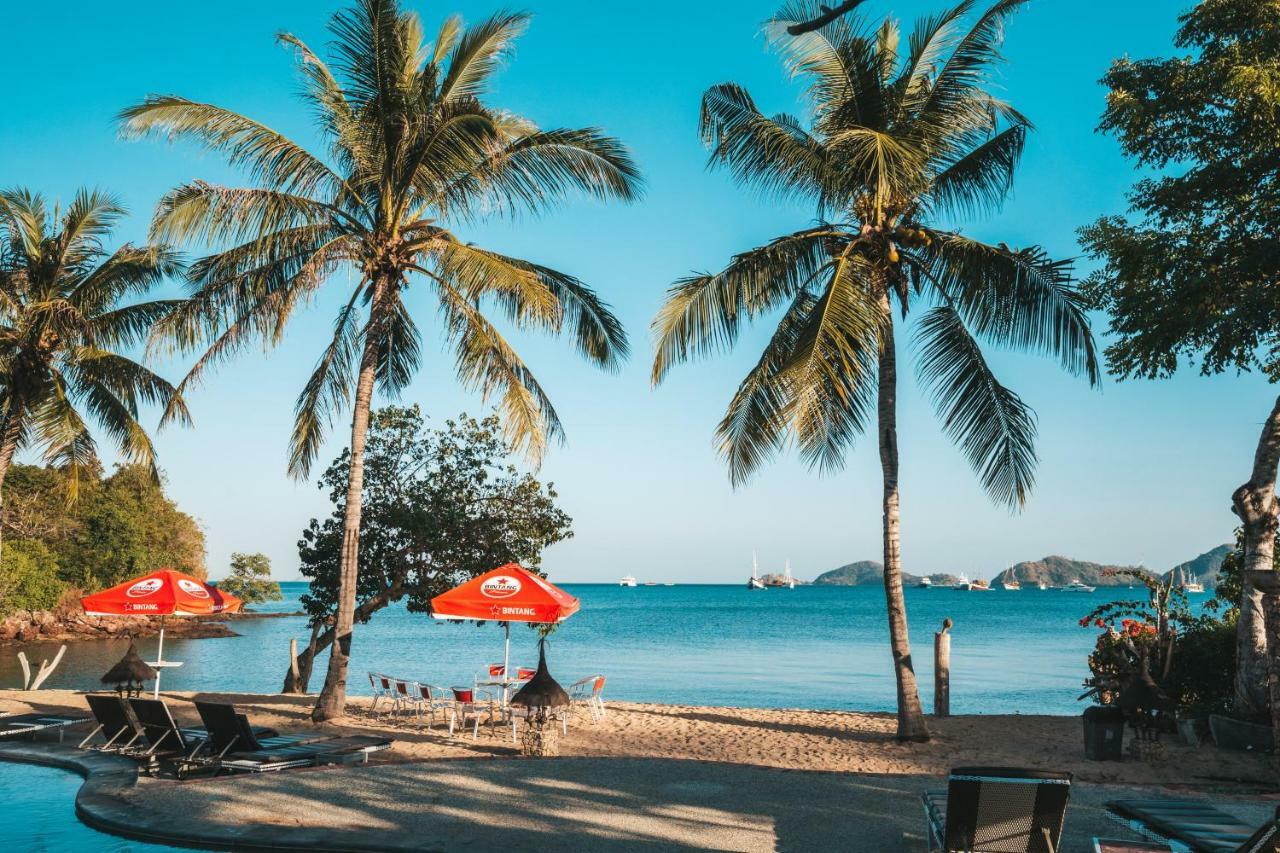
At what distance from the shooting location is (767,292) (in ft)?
48.0

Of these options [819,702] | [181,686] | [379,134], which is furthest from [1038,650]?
[379,134]

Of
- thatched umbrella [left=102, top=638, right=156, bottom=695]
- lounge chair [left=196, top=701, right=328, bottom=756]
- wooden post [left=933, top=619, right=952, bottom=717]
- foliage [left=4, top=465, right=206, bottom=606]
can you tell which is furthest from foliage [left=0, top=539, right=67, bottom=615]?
wooden post [left=933, top=619, right=952, bottom=717]

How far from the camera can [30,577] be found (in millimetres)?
49031

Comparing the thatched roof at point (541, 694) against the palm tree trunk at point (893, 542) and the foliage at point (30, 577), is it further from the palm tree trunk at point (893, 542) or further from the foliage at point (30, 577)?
the foliage at point (30, 577)

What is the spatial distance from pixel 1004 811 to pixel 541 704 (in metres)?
5.97

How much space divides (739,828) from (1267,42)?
11258mm

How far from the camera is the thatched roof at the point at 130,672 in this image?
44.4 feet

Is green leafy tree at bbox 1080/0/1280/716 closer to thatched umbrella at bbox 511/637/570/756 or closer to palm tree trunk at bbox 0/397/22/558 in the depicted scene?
thatched umbrella at bbox 511/637/570/756

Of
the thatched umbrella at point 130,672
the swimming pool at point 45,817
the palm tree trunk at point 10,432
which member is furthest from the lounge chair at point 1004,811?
the palm tree trunk at point 10,432

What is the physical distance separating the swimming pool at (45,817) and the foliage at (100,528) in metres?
35.8

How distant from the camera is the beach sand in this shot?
11.4 metres

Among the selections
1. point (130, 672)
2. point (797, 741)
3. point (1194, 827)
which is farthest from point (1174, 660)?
point (130, 672)

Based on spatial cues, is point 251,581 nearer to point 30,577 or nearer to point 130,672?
point 30,577

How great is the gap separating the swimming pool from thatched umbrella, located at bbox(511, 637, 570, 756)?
4345 mm
